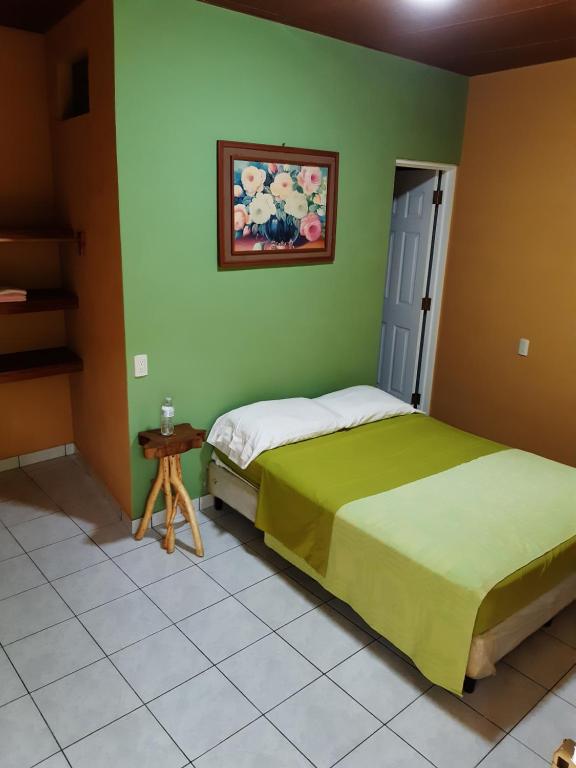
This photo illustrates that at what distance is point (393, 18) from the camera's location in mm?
2867

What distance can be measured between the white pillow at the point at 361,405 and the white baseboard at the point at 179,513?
2.96ft

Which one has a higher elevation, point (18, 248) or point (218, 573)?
point (18, 248)

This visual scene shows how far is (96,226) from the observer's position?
3.14 m

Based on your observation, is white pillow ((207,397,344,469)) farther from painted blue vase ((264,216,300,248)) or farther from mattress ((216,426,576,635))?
mattress ((216,426,576,635))

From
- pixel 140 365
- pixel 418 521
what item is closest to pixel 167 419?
pixel 140 365

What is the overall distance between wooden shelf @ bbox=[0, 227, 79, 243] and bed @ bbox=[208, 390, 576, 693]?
62.7 inches

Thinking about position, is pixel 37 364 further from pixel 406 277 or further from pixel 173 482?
pixel 406 277

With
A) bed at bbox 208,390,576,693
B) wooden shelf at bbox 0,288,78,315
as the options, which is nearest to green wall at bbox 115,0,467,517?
bed at bbox 208,390,576,693

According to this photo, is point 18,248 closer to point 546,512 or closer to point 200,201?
point 200,201

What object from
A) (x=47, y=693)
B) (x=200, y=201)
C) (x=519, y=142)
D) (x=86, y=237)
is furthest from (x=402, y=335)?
(x=47, y=693)

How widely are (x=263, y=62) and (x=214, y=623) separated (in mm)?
2824

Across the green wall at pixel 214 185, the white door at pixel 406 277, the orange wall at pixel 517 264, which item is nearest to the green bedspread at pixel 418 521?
the green wall at pixel 214 185

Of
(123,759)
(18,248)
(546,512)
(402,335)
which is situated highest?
(18,248)

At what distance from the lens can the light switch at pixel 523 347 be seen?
3.95 metres
